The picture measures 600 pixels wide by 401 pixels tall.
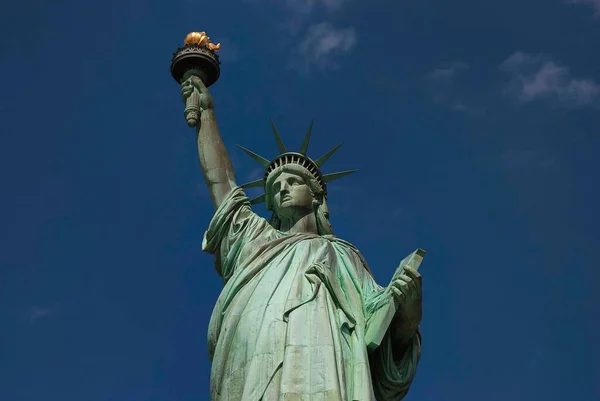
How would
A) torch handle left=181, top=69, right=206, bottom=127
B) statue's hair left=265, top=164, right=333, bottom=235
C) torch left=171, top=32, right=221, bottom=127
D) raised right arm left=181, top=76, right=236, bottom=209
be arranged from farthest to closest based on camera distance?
torch left=171, top=32, right=221, bottom=127 < torch handle left=181, top=69, right=206, bottom=127 < statue's hair left=265, top=164, right=333, bottom=235 < raised right arm left=181, top=76, right=236, bottom=209

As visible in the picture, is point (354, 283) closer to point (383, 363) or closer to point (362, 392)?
point (383, 363)

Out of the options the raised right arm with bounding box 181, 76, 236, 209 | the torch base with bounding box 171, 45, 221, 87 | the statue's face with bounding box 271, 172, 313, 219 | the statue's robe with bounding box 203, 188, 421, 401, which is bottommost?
the statue's robe with bounding box 203, 188, 421, 401

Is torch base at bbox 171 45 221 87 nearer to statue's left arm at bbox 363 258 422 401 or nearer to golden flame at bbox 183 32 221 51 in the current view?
golden flame at bbox 183 32 221 51

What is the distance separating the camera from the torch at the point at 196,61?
17844 millimetres

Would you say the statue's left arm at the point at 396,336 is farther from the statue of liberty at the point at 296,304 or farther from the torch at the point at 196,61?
the torch at the point at 196,61

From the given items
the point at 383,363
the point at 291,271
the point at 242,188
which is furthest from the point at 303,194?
the point at 383,363

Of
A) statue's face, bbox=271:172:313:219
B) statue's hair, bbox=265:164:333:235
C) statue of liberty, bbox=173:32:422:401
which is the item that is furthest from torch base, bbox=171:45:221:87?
statue's face, bbox=271:172:313:219

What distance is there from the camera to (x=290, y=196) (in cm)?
1644

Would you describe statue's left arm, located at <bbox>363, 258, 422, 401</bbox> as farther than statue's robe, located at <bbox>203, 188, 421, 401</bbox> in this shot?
Yes

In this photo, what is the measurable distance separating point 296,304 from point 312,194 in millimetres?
2999

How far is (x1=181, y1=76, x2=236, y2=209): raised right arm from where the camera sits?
16.5 m

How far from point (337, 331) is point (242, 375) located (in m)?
1.19

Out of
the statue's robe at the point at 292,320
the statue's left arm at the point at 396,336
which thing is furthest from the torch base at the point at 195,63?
the statue's left arm at the point at 396,336

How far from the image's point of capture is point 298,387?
1306 centimetres
